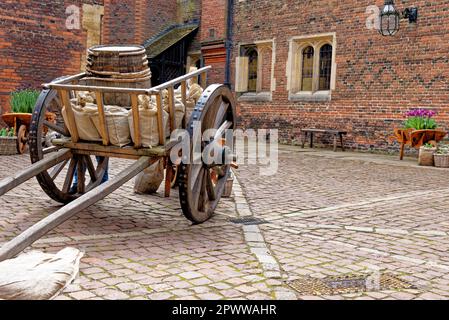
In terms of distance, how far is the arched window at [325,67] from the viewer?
49.5 ft

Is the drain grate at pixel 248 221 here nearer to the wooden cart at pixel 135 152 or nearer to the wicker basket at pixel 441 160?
A: the wooden cart at pixel 135 152

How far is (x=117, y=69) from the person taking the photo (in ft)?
16.2

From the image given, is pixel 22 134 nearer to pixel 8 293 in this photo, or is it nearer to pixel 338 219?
pixel 338 219

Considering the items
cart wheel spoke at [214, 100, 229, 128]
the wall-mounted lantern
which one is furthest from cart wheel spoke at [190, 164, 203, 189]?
the wall-mounted lantern

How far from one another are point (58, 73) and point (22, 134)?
3550mm

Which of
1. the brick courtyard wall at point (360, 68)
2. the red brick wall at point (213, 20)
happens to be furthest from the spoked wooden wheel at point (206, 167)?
the red brick wall at point (213, 20)

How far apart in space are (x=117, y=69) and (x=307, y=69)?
37.7 feet

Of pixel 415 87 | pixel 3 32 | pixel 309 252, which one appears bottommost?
pixel 309 252

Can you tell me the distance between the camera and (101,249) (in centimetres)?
411

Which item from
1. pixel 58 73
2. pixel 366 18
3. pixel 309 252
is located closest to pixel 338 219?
pixel 309 252

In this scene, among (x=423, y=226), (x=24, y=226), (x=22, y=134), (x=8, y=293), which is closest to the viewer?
(x=8, y=293)

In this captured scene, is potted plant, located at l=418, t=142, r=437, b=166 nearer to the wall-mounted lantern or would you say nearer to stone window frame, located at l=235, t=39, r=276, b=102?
the wall-mounted lantern

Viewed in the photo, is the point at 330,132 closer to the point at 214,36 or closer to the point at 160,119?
the point at 214,36

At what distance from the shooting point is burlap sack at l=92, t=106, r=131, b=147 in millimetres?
→ 4602
